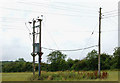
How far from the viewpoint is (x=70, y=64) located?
129 ft

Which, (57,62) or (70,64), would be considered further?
(70,64)

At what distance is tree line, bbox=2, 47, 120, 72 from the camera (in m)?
35.8

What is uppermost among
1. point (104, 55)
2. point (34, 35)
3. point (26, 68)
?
point (34, 35)

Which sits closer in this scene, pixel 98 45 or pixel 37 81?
pixel 37 81

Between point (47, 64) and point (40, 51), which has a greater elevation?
point (40, 51)

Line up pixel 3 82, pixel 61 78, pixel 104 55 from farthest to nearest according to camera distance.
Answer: pixel 104 55 < pixel 61 78 < pixel 3 82

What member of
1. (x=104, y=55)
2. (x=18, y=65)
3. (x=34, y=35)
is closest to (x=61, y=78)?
(x=34, y=35)

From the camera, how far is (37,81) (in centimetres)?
1897

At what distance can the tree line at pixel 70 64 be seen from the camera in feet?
117

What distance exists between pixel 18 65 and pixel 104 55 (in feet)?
60.0

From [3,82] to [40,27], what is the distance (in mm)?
7191

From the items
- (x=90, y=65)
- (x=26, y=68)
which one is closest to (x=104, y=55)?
(x=90, y=65)

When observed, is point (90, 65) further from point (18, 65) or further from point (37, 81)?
point (37, 81)

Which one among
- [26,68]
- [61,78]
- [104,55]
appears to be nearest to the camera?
[61,78]
